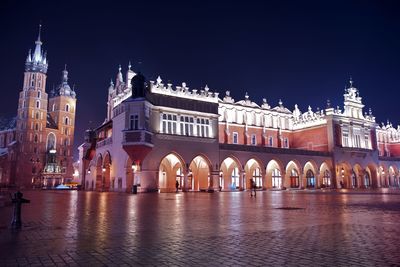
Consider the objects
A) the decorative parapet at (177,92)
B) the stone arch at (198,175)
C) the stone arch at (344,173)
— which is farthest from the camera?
the stone arch at (344,173)

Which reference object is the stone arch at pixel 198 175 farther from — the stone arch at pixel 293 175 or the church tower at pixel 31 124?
the church tower at pixel 31 124

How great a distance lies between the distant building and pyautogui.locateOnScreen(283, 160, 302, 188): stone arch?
64.0 m

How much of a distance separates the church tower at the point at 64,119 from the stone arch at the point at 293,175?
A: 214 ft

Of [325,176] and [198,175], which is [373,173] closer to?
[325,176]

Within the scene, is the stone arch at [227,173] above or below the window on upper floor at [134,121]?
below

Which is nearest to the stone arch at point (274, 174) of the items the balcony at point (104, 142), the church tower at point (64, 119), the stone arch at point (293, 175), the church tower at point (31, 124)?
the stone arch at point (293, 175)

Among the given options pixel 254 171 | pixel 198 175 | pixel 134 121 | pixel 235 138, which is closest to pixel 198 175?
pixel 198 175

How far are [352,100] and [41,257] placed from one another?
217 feet

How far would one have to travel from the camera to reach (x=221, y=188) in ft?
162

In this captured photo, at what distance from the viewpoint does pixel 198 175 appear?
47781 millimetres

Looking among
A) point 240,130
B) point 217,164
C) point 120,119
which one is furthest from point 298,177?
point 120,119

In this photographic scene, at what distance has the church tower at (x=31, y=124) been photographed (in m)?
88.8

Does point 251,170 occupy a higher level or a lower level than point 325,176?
higher

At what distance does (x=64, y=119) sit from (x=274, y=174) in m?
72.2
